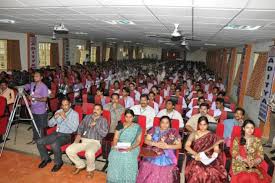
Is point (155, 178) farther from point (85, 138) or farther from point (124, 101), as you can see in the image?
point (124, 101)

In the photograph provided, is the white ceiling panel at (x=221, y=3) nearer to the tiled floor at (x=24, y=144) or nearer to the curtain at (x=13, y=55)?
the tiled floor at (x=24, y=144)

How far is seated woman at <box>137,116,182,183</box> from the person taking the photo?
11.6 feet

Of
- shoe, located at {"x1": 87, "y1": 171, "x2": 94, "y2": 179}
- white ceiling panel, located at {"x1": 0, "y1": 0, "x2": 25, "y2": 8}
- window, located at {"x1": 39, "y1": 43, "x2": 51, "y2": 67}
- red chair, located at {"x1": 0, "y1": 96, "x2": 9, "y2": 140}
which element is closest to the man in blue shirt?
shoe, located at {"x1": 87, "y1": 171, "x2": 94, "y2": 179}

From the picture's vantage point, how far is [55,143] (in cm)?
419

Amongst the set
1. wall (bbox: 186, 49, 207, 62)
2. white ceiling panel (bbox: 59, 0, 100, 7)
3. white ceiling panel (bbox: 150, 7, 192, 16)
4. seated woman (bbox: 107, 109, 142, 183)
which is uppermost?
wall (bbox: 186, 49, 207, 62)

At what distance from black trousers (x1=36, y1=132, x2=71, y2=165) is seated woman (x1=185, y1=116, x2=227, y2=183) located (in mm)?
2167

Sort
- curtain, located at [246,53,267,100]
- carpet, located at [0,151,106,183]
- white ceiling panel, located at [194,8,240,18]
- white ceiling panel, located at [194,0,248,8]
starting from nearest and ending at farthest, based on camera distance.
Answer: white ceiling panel, located at [194,0,248,8] → white ceiling panel, located at [194,8,240,18] → carpet, located at [0,151,106,183] → curtain, located at [246,53,267,100]

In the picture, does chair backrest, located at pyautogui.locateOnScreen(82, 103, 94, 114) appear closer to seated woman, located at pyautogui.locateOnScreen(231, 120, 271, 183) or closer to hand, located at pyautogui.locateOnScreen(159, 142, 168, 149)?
hand, located at pyautogui.locateOnScreen(159, 142, 168, 149)

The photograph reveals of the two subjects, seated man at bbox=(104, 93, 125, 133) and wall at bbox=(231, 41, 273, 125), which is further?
wall at bbox=(231, 41, 273, 125)

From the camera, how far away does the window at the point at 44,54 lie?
13852mm

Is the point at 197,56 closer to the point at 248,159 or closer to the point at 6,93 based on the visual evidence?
the point at 6,93

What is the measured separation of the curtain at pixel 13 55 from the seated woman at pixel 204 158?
10.2 metres

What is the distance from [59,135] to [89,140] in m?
0.58

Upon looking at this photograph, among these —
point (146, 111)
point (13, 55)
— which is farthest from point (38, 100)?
point (13, 55)
